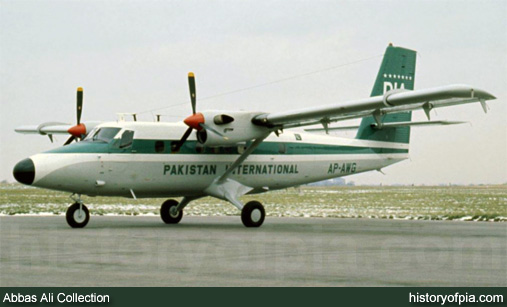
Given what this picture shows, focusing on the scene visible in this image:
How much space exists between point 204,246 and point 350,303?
23.2 ft

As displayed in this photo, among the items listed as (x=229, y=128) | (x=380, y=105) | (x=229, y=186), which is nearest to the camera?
(x=380, y=105)

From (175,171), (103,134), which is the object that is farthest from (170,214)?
(103,134)

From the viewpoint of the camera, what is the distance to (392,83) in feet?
87.5

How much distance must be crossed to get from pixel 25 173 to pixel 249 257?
918 centimetres

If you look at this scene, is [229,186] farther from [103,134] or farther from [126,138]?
[103,134]

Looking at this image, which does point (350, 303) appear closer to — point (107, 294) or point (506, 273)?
point (107, 294)

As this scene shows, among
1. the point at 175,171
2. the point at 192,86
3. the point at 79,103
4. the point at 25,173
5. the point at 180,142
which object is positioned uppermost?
the point at 192,86

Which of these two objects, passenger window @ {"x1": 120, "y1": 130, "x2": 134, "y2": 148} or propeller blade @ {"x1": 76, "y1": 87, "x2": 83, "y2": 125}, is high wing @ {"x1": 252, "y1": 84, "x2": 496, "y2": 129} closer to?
passenger window @ {"x1": 120, "y1": 130, "x2": 134, "y2": 148}

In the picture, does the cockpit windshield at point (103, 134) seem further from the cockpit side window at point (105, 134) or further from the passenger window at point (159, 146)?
the passenger window at point (159, 146)

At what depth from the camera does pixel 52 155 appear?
1953 centimetres

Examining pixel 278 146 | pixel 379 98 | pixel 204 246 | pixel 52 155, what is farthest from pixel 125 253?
pixel 278 146

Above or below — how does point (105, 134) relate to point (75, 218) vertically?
above

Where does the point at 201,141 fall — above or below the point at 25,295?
above

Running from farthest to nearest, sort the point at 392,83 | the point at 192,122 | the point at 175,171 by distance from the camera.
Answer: the point at 392,83 < the point at 175,171 < the point at 192,122
